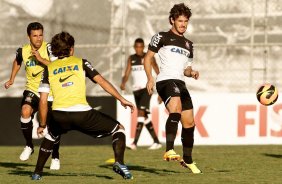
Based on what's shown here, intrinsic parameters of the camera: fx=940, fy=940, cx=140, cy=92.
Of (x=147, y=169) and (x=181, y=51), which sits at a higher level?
(x=181, y=51)

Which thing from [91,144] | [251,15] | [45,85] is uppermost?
[251,15]

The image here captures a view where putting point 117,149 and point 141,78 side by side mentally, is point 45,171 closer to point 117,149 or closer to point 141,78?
point 117,149

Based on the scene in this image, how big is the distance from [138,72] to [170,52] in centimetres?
780

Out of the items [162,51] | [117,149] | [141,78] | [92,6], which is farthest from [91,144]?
[117,149]

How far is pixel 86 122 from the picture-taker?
11.2 metres

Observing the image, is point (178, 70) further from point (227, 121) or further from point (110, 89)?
point (227, 121)

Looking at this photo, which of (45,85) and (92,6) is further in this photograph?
(92,6)

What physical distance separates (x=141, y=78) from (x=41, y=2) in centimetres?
774

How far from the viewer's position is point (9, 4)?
2725 cm

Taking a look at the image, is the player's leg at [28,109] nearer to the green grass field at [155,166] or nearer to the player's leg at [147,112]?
the green grass field at [155,166]

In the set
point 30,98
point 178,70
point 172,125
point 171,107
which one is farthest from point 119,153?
point 30,98

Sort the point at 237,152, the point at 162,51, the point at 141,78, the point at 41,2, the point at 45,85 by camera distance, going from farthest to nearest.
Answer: the point at 41,2
the point at 141,78
the point at 237,152
the point at 162,51
the point at 45,85

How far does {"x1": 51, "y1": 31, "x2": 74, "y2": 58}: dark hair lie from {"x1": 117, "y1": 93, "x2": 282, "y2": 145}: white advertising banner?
10148mm

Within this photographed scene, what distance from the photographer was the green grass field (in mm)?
11898
